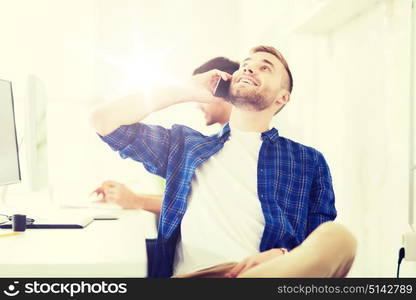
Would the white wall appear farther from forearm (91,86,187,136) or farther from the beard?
forearm (91,86,187,136)

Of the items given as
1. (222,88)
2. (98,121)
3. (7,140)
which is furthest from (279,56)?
(7,140)

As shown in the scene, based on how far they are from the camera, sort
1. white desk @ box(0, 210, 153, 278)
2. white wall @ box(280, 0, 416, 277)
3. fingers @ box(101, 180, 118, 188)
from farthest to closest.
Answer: fingers @ box(101, 180, 118, 188)
white wall @ box(280, 0, 416, 277)
white desk @ box(0, 210, 153, 278)

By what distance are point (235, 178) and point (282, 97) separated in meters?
0.32

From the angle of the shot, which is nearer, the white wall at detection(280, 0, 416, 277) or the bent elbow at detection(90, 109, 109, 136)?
the white wall at detection(280, 0, 416, 277)

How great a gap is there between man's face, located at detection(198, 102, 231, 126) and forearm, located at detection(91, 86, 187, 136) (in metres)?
0.08

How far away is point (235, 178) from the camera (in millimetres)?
1542

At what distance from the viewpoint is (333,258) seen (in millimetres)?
1434

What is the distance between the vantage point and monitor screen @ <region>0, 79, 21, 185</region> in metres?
1.36

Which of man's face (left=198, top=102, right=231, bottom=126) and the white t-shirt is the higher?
man's face (left=198, top=102, right=231, bottom=126)

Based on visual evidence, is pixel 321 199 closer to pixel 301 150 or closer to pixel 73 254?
pixel 301 150

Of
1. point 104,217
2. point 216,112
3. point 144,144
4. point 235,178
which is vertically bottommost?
point 104,217

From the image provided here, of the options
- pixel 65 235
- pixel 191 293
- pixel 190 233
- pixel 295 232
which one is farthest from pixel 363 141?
pixel 65 235

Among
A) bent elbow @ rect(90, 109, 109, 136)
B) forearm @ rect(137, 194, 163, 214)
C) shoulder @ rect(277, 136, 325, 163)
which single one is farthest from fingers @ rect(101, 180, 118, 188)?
shoulder @ rect(277, 136, 325, 163)

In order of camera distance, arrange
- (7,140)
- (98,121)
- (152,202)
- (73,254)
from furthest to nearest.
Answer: (152,202)
(98,121)
(7,140)
(73,254)
